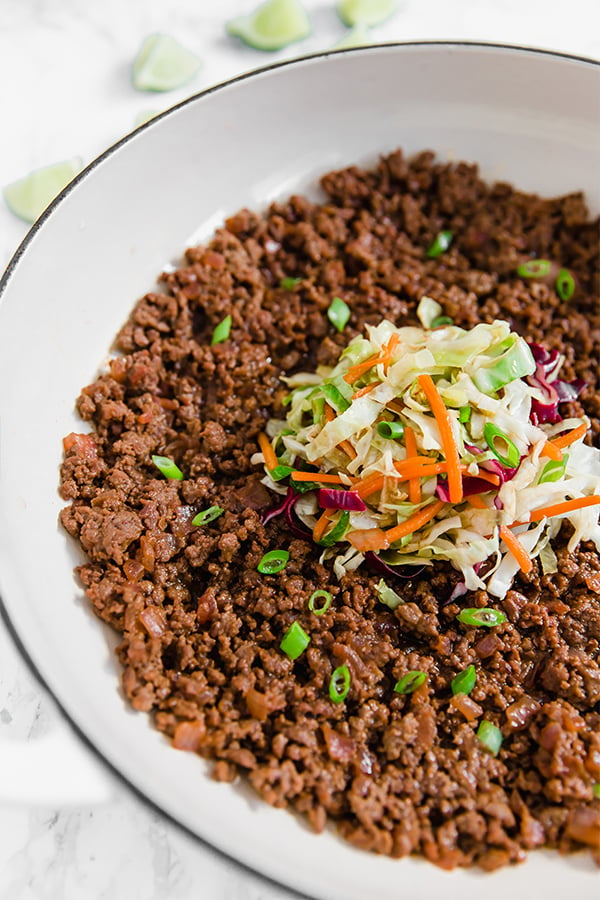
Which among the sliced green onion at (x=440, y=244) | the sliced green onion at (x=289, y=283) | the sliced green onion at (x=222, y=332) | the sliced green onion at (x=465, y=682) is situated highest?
the sliced green onion at (x=440, y=244)

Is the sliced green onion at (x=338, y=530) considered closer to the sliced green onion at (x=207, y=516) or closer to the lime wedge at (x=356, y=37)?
the sliced green onion at (x=207, y=516)

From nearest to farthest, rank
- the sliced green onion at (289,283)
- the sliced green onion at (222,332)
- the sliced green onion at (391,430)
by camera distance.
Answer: the sliced green onion at (391,430)
the sliced green onion at (222,332)
the sliced green onion at (289,283)

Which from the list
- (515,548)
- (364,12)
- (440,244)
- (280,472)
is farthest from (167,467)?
(364,12)

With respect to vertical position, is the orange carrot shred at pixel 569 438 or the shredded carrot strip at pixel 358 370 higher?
the shredded carrot strip at pixel 358 370

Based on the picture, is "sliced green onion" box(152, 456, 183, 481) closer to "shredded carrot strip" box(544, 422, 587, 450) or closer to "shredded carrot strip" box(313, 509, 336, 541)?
"shredded carrot strip" box(313, 509, 336, 541)

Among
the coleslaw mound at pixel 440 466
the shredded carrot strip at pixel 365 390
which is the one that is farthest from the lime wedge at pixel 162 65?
the shredded carrot strip at pixel 365 390

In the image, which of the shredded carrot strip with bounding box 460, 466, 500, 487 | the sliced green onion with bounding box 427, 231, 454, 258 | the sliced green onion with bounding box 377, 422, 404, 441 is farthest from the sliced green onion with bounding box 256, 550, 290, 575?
the sliced green onion with bounding box 427, 231, 454, 258

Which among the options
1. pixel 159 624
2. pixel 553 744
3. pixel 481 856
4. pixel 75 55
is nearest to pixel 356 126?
pixel 75 55
